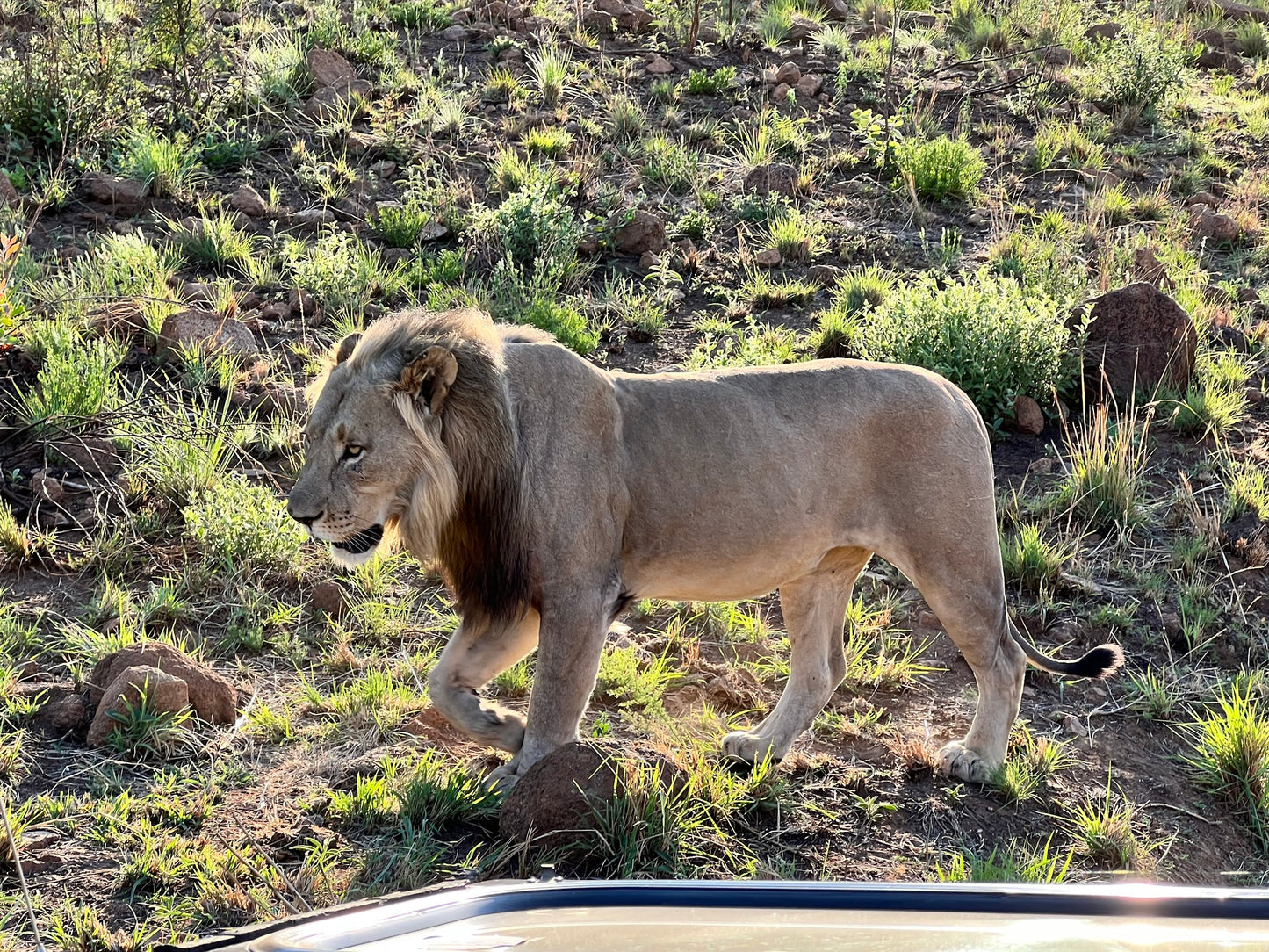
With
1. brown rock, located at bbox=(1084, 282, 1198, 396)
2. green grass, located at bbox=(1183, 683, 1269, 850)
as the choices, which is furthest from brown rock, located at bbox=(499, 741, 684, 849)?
brown rock, located at bbox=(1084, 282, 1198, 396)

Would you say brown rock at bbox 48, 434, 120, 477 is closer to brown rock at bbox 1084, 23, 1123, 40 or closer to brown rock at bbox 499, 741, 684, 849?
brown rock at bbox 499, 741, 684, 849

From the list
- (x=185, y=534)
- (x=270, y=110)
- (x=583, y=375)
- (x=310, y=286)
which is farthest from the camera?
(x=270, y=110)

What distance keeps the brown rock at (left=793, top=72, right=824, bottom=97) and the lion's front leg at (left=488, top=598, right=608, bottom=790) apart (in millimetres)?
7697

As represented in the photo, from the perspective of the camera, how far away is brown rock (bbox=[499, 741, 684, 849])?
3.84 meters

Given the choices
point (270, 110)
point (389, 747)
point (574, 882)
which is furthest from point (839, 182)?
point (574, 882)

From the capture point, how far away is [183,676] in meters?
4.54

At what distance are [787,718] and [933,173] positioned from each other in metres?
5.87

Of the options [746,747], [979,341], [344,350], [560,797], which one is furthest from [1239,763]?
[344,350]

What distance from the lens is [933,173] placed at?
31.4ft

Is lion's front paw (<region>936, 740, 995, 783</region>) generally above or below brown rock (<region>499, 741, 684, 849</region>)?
below

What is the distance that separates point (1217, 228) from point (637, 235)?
4059 mm

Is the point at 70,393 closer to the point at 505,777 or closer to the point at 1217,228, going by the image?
the point at 505,777

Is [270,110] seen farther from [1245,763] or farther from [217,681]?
[1245,763]

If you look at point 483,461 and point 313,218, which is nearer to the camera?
point 483,461
